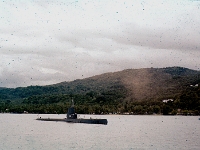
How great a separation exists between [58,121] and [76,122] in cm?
1914

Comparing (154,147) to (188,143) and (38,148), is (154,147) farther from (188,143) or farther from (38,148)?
(38,148)

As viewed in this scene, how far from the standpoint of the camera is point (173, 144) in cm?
6806

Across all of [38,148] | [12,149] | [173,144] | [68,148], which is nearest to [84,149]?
[68,148]

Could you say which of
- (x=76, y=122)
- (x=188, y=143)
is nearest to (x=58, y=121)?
(x=76, y=122)

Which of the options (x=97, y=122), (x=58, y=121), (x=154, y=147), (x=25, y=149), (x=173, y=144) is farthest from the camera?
(x=58, y=121)

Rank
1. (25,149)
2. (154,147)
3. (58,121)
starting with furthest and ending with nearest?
(58,121)
(154,147)
(25,149)

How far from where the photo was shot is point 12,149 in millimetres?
58594

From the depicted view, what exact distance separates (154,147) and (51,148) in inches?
667

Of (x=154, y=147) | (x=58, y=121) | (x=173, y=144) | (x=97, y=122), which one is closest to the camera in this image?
(x=154, y=147)

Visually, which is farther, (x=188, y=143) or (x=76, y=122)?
(x=76, y=122)

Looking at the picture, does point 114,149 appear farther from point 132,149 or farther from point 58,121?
point 58,121

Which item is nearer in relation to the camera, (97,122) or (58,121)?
(97,122)

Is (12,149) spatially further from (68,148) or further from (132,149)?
(132,149)

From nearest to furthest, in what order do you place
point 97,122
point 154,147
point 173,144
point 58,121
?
Answer: point 154,147 → point 173,144 → point 97,122 → point 58,121
